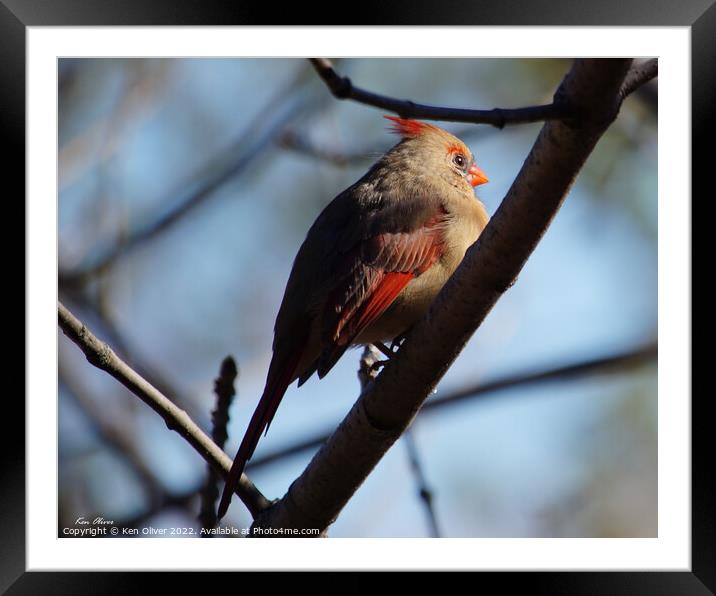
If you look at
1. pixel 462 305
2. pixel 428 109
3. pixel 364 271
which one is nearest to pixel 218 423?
pixel 364 271

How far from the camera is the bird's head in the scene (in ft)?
14.8

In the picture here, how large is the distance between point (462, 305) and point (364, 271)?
912 mm

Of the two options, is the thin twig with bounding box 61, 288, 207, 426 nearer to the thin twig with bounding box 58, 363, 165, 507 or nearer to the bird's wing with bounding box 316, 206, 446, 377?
the thin twig with bounding box 58, 363, 165, 507

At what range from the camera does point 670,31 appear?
331cm

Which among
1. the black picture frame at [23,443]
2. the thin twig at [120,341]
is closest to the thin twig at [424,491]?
the black picture frame at [23,443]

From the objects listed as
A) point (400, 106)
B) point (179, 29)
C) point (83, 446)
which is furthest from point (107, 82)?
point (400, 106)

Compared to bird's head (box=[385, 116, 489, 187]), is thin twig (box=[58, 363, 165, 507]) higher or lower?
lower

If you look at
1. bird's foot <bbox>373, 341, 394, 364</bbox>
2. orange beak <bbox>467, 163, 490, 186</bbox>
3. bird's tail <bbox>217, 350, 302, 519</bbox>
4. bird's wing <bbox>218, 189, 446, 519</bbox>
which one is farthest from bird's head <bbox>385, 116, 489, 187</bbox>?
bird's tail <bbox>217, 350, 302, 519</bbox>

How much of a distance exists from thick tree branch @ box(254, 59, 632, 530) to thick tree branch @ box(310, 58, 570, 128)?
0.11 metres

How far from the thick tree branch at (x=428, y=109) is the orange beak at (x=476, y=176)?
211cm

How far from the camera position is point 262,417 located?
3.50 meters

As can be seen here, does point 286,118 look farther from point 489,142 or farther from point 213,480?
point 213,480

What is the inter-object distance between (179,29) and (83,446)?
1.83 metres

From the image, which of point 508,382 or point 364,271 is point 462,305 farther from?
point 508,382
